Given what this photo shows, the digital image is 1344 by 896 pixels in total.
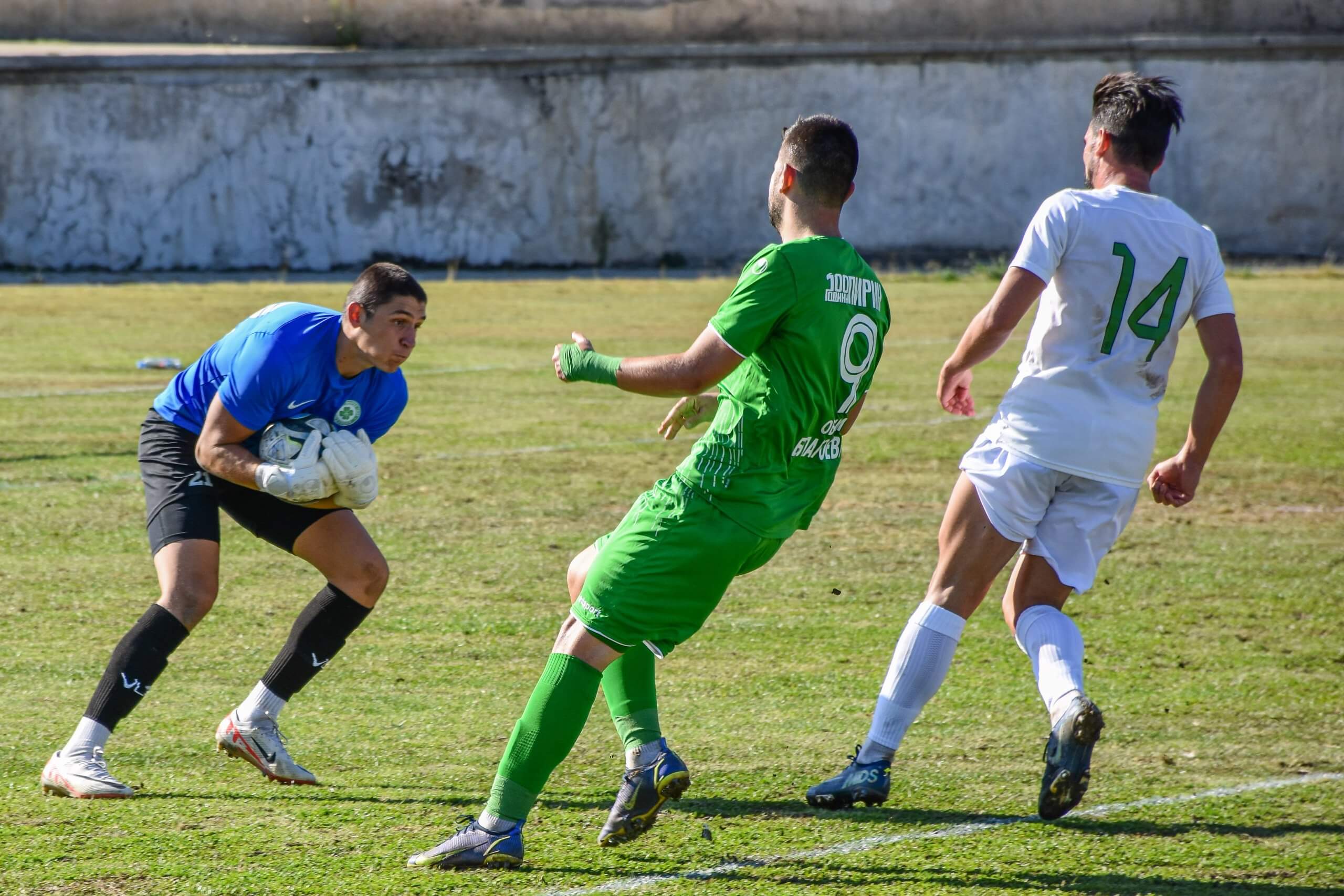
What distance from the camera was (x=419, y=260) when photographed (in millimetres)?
31281

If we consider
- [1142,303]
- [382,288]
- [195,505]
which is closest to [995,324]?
[1142,303]

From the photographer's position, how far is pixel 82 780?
4980 millimetres

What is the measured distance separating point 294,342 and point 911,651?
2.29 meters

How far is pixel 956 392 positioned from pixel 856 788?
1.30 meters

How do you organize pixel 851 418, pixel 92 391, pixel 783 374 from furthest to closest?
pixel 92 391 < pixel 851 418 < pixel 783 374

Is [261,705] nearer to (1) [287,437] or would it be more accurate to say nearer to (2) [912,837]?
(1) [287,437]

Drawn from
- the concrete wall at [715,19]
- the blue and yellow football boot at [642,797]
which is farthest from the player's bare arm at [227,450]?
the concrete wall at [715,19]

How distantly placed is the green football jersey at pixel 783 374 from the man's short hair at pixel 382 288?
1289mm

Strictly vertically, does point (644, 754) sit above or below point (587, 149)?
above

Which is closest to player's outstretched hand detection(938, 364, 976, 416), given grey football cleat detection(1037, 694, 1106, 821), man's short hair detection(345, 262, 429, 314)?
grey football cleat detection(1037, 694, 1106, 821)

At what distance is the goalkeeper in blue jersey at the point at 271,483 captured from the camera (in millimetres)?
5098

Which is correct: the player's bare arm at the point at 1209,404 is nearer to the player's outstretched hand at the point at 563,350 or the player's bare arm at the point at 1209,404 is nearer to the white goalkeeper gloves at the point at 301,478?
the player's outstretched hand at the point at 563,350

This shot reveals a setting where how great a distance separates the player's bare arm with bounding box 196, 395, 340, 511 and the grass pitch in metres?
1.06

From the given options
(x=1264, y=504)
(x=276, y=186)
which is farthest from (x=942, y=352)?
(x=276, y=186)
